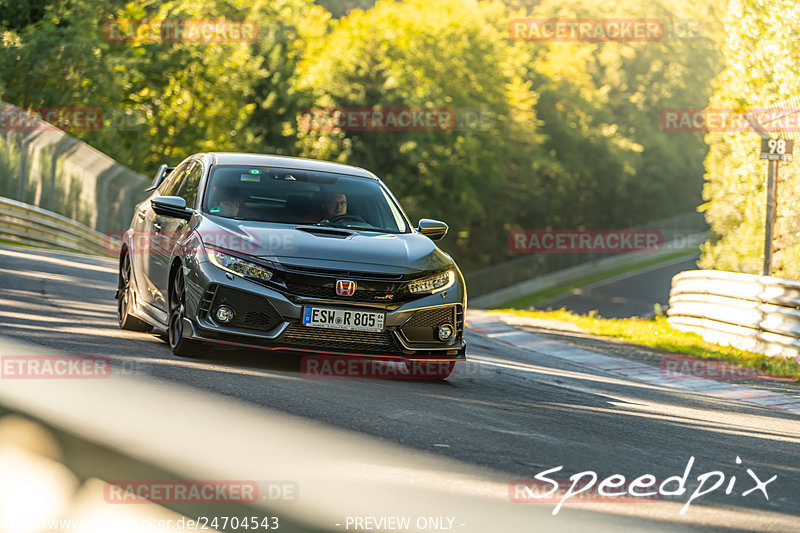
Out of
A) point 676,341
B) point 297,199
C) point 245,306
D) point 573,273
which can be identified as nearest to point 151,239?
point 297,199

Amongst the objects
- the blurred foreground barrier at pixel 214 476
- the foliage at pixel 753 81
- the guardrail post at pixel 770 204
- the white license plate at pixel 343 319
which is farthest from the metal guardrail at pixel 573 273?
the blurred foreground barrier at pixel 214 476

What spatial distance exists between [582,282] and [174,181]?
56.6 metres

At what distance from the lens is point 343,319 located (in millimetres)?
8258

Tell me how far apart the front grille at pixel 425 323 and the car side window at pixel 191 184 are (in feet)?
7.61

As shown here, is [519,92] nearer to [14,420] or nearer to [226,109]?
[226,109]

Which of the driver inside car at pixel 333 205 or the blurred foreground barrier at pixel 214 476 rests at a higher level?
the driver inside car at pixel 333 205

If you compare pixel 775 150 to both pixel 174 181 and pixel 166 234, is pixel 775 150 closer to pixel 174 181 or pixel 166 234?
pixel 174 181

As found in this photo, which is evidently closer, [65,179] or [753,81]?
[65,179]

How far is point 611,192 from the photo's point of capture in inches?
3066

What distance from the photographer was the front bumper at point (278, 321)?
820 cm

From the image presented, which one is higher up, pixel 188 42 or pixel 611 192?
pixel 188 42

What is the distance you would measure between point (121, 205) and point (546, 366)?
53.1ft

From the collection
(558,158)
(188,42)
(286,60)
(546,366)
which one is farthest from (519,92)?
(546,366)

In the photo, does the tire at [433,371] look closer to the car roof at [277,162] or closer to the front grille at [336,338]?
the front grille at [336,338]
